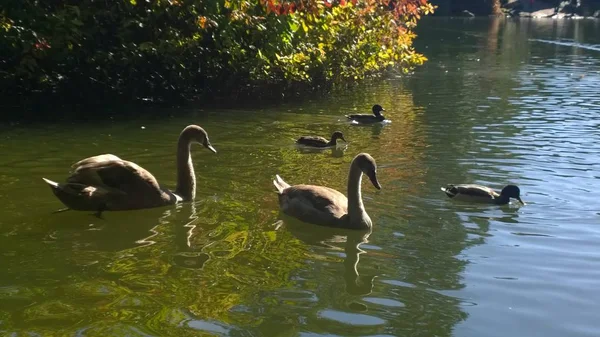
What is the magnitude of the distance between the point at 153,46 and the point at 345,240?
11531mm

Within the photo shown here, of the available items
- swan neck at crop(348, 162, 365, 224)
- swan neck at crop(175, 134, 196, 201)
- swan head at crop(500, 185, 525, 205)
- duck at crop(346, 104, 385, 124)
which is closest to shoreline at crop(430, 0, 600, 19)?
duck at crop(346, 104, 385, 124)

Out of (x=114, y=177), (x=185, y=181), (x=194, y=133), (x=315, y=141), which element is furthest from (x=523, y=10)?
(x=114, y=177)

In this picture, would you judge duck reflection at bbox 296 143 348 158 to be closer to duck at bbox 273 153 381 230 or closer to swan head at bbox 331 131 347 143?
swan head at bbox 331 131 347 143

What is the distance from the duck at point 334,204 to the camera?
10.1 meters

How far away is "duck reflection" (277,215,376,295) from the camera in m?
8.23

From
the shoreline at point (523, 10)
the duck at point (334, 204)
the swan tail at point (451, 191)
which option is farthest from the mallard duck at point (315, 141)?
the shoreline at point (523, 10)

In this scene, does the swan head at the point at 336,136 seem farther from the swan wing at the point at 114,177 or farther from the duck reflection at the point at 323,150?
the swan wing at the point at 114,177

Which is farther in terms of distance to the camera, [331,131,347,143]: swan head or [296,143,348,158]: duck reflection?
[331,131,347,143]: swan head

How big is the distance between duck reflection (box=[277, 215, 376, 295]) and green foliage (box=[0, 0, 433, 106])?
8106 millimetres

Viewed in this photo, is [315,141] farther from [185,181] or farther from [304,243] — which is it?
[304,243]

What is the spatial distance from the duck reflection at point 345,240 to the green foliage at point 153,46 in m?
8.11

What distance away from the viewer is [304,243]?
31.7ft

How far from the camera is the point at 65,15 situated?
1878cm

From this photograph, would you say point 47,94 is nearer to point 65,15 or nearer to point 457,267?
point 65,15
